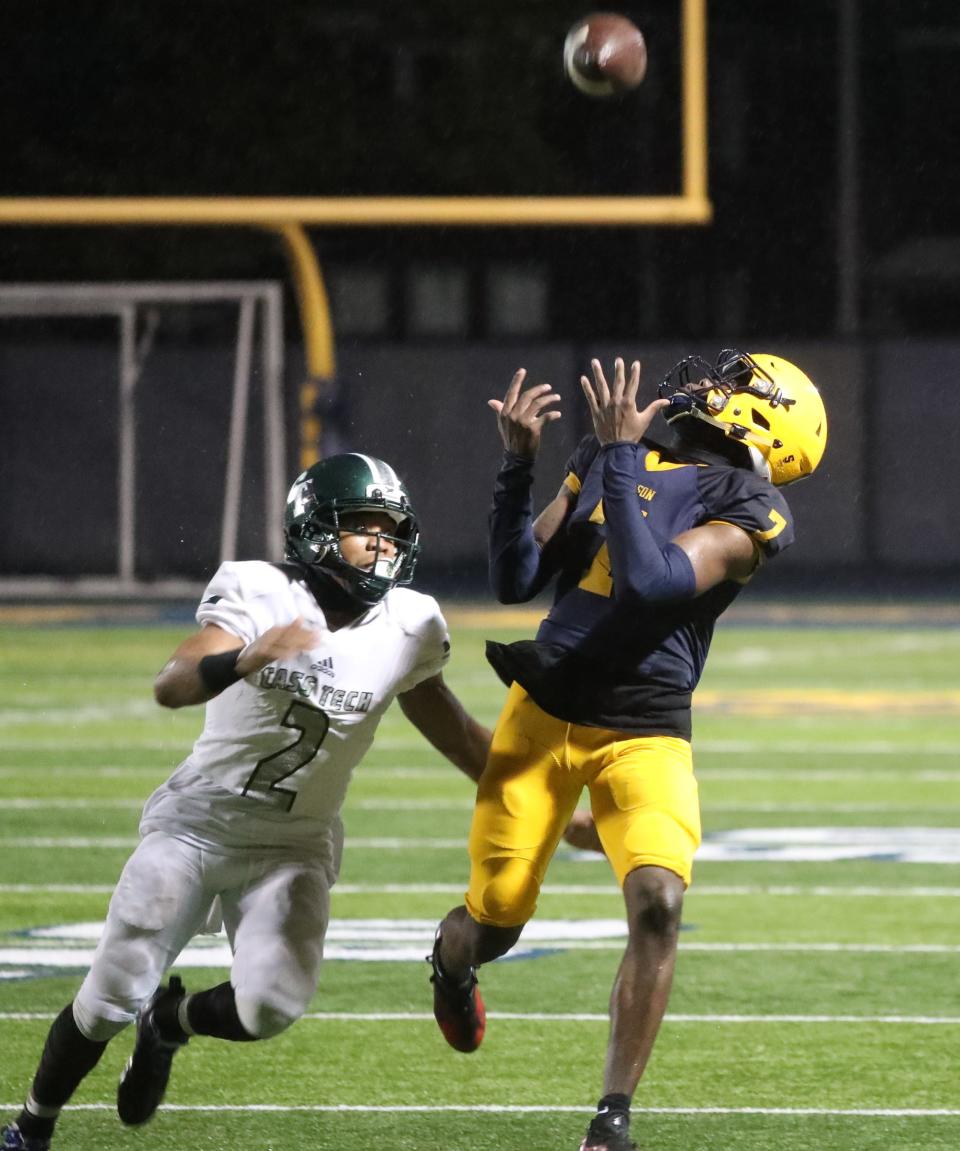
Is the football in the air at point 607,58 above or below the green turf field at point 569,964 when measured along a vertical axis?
above

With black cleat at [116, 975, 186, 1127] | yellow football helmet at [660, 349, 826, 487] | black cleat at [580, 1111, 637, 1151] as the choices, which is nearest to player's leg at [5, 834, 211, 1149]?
black cleat at [116, 975, 186, 1127]

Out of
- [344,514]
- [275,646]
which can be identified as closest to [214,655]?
[275,646]

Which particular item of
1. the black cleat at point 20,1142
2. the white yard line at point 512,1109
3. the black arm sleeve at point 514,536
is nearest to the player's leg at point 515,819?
the black arm sleeve at point 514,536

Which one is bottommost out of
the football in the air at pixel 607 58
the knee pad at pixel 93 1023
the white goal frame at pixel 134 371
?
the white goal frame at pixel 134 371

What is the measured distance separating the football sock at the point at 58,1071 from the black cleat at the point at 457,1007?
99 cm

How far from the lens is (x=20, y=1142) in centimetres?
468

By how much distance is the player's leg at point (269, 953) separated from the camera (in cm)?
469

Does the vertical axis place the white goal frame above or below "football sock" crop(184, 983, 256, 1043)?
below

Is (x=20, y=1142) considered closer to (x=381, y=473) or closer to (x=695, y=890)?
(x=381, y=473)

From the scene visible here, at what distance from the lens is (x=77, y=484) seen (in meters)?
23.5

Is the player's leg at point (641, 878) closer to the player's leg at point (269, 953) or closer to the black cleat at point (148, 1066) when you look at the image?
the player's leg at point (269, 953)

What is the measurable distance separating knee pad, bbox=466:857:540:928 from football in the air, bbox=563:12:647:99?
17.4 feet

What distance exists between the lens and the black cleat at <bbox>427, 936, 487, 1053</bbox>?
539cm

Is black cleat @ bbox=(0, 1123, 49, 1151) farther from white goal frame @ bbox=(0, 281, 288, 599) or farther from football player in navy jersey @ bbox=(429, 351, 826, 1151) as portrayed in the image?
white goal frame @ bbox=(0, 281, 288, 599)
